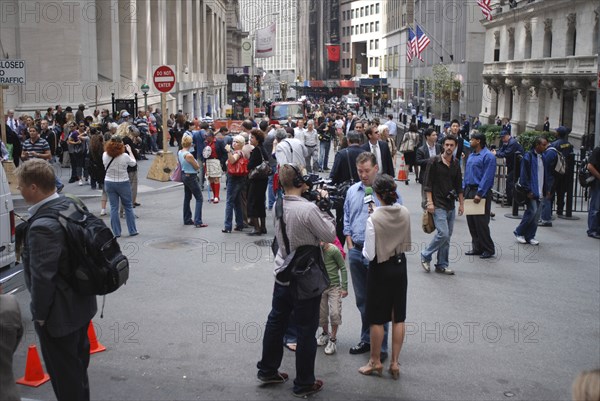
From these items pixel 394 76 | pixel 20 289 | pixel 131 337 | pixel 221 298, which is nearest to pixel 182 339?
pixel 131 337

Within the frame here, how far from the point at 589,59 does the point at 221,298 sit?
104 ft

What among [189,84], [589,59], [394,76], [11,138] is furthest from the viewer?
[394,76]

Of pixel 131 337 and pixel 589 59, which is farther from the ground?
pixel 589 59

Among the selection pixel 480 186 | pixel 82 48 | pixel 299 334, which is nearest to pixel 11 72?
pixel 480 186

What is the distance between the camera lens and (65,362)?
16.9ft

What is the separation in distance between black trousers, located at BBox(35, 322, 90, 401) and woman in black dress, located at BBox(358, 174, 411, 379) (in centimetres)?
254

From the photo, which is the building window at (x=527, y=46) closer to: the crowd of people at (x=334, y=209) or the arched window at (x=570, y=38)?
the arched window at (x=570, y=38)

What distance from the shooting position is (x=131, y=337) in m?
7.76

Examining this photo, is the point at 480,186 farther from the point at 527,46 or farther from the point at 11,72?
→ the point at 527,46

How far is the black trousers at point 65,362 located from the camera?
511 centimetres

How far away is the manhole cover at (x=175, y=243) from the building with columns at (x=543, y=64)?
27.6 m

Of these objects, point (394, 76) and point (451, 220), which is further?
point (394, 76)

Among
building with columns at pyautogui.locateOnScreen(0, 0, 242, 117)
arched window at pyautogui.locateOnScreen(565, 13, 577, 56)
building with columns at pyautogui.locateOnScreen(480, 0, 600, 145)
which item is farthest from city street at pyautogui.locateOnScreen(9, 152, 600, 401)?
arched window at pyautogui.locateOnScreen(565, 13, 577, 56)

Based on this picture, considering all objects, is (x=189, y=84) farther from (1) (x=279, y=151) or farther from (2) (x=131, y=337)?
(2) (x=131, y=337)
